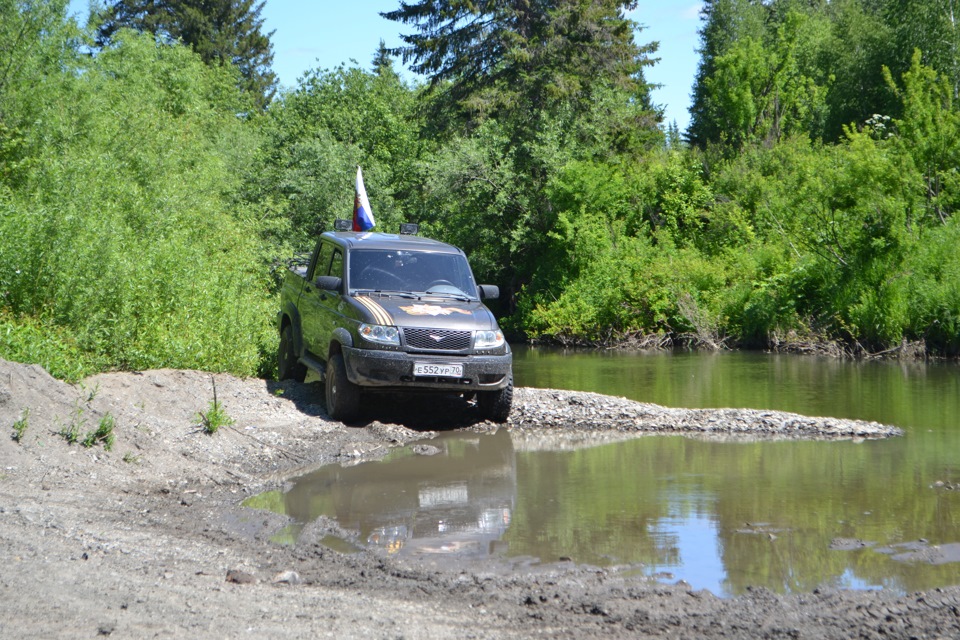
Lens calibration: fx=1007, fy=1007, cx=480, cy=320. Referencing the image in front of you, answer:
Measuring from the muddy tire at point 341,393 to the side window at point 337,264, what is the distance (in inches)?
55.2

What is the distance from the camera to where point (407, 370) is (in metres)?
11.5

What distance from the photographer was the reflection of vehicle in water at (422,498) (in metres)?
7.57

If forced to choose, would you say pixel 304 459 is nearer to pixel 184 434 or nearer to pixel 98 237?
pixel 184 434

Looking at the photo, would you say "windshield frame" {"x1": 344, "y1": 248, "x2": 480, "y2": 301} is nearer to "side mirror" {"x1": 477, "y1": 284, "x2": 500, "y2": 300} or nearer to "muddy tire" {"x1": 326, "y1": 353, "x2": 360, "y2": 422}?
"side mirror" {"x1": 477, "y1": 284, "x2": 500, "y2": 300}

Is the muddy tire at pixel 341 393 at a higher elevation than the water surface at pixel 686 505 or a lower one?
higher

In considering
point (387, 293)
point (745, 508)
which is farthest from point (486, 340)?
point (745, 508)

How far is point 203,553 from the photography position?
6480 mm

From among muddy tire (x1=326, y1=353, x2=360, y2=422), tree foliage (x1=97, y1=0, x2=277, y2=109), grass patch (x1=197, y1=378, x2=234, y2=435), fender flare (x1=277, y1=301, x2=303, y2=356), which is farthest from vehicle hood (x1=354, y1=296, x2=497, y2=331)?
tree foliage (x1=97, y1=0, x2=277, y2=109)

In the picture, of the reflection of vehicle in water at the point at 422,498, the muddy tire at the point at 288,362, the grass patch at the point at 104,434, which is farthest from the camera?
the muddy tire at the point at 288,362

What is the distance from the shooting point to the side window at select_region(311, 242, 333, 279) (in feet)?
45.1

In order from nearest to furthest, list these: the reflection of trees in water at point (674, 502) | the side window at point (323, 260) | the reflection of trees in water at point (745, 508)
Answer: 1. the reflection of trees in water at point (745, 508)
2. the reflection of trees in water at point (674, 502)
3. the side window at point (323, 260)

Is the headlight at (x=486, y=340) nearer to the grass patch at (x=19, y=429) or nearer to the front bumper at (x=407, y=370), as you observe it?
the front bumper at (x=407, y=370)

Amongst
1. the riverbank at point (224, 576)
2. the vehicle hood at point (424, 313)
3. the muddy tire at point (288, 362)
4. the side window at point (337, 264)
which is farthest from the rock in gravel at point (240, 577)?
the muddy tire at point (288, 362)

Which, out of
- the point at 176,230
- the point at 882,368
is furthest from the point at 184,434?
the point at 882,368
